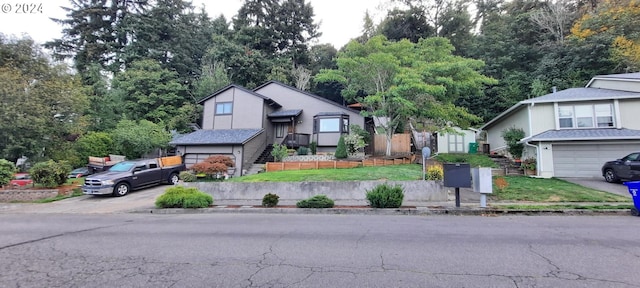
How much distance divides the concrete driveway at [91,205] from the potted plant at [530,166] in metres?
20.4

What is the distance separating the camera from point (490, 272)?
3.97 meters

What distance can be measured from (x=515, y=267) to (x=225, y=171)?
16.7 metres

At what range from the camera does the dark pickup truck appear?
1479 centimetres

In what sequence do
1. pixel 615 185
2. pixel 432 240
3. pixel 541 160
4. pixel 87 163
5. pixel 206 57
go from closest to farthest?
pixel 432 240 → pixel 615 185 → pixel 541 160 → pixel 87 163 → pixel 206 57

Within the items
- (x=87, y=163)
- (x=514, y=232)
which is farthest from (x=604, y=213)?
(x=87, y=163)

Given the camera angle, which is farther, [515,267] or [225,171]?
[225,171]

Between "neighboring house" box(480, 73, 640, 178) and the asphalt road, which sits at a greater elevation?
"neighboring house" box(480, 73, 640, 178)

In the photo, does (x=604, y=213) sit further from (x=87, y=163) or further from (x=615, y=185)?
(x=87, y=163)

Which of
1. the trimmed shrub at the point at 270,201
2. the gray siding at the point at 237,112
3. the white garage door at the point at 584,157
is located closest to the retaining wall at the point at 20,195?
the gray siding at the point at 237,112

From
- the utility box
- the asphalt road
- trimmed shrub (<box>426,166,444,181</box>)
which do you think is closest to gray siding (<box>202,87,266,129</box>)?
trimmed shrub (<box>426,166,444,181</box>)

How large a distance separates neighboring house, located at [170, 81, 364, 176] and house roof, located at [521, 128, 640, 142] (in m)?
11.7

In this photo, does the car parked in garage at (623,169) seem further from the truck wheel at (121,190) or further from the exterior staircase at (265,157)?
the truck wheel at (121,190)

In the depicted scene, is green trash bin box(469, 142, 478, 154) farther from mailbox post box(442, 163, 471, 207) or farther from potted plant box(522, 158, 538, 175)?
mailbox post box(442, 163, 471, 207)

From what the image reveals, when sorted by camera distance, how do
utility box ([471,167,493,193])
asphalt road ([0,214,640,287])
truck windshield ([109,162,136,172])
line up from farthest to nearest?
truck windshield ([109,162,136,172]) → utility box ([471,167,493,193]) → asphalt road ([0,214,640,287])
